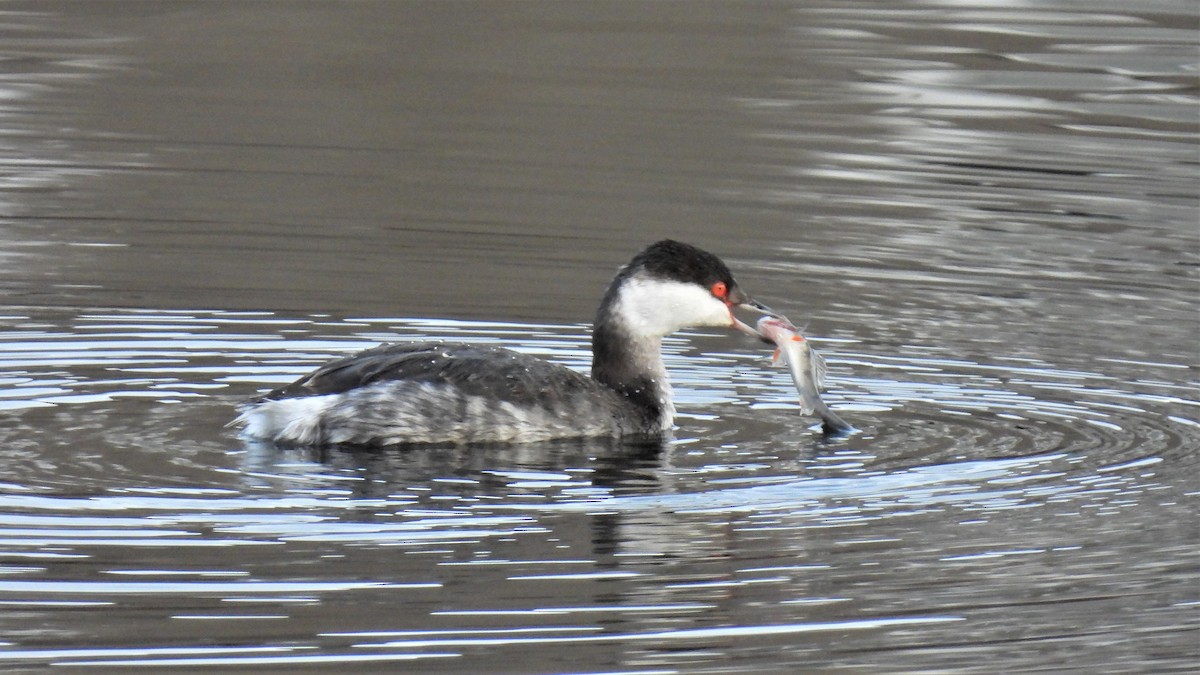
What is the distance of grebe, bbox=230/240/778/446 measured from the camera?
950cm

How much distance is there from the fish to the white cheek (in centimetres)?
24

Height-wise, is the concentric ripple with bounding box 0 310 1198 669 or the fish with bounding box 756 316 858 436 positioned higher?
the fish with bounding box 756 316 858 436

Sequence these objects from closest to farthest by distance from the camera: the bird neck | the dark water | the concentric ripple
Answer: the concentric ripple
the dark water
the bird neck

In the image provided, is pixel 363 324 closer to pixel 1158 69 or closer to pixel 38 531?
pixel 38 531

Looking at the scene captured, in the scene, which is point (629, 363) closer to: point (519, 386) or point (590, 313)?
point (519, 386)

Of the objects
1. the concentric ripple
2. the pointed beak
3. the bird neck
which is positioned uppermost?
the pointed beak

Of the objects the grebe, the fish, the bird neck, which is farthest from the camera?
the bird neck

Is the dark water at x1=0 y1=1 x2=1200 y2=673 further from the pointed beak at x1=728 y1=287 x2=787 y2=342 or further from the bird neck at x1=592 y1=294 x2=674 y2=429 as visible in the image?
the pointed beak at x1=728 y1=287 x2=787 y2=342

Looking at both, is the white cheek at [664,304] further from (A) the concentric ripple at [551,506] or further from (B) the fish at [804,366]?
(A) the concentric ripple at [551,506]

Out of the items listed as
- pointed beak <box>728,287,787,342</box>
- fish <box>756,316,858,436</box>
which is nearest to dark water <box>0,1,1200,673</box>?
fish <box>756,316,858,436</box>

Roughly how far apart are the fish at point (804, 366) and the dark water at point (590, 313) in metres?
0.17

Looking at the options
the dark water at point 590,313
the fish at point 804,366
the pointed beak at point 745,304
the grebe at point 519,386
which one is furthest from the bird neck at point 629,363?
the fish at point 804,366

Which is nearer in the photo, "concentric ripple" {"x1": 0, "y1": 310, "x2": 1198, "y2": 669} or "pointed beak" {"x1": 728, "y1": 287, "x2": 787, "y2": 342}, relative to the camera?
"concentric ripple" {"x1": 0, "y1": 310, "x2": 1198, "y2": 669}

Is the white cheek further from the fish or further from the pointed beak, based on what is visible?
the fish
